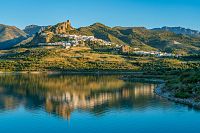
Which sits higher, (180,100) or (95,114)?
(180,100)

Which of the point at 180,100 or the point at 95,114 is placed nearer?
the point at 95,114

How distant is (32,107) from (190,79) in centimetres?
4162

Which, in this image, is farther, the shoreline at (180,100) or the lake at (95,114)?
the shoreline at (180,100)

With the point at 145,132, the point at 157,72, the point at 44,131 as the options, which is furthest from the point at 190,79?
the point at 157,72

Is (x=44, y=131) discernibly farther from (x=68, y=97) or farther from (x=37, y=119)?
(x=68, y=97)

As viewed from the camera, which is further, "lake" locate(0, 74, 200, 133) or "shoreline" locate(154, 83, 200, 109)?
"shoreline" locate(154, 83, 200, 109)

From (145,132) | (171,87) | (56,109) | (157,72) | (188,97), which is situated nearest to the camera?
(145,132)

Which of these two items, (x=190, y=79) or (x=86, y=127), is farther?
(x=190, y=79)

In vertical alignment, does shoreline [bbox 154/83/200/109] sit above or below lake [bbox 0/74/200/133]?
above

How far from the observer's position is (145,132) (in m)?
54.2

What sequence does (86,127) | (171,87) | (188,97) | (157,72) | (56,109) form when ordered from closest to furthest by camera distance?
(86,127) → (56,109) → (188,97) → (171,87) → (157,72)

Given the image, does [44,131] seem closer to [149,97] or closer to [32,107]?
[32,107]

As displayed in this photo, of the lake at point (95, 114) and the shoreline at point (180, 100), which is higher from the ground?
the shoreline at point (180, 100)

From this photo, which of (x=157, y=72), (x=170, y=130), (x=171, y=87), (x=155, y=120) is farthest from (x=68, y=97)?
(x=157, y=72)
